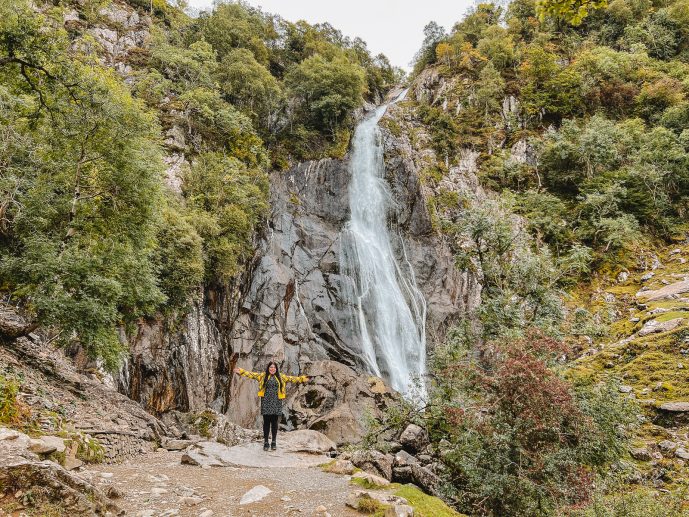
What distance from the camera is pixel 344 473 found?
301 inches

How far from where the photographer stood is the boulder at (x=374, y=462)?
26.2ft

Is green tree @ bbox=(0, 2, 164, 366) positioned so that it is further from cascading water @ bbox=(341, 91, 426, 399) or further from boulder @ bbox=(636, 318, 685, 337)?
boulder @ bbox=(636, 318, 685, 337)

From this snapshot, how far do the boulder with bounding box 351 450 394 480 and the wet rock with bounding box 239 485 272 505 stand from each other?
118 inches

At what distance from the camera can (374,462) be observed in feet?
26.8

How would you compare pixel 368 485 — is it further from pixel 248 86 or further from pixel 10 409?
pixel 248 86

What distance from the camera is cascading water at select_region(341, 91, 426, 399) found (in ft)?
71.9

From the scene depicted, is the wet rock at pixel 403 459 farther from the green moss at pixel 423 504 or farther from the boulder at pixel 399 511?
the boulder at pixel 399 511

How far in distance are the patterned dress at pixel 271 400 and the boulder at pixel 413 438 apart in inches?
148

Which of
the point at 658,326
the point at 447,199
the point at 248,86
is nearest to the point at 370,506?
the point at 658,326

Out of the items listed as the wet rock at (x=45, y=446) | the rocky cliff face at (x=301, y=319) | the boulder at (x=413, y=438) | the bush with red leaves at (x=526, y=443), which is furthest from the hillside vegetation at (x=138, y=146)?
the bush with red leaves at (x=526, y=443)

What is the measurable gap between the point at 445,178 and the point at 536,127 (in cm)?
1162

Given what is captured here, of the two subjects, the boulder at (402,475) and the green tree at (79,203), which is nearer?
the boulder at (402,475)

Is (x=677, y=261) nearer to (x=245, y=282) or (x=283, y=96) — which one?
(x=245, y=282)

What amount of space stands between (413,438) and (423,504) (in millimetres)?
5343
